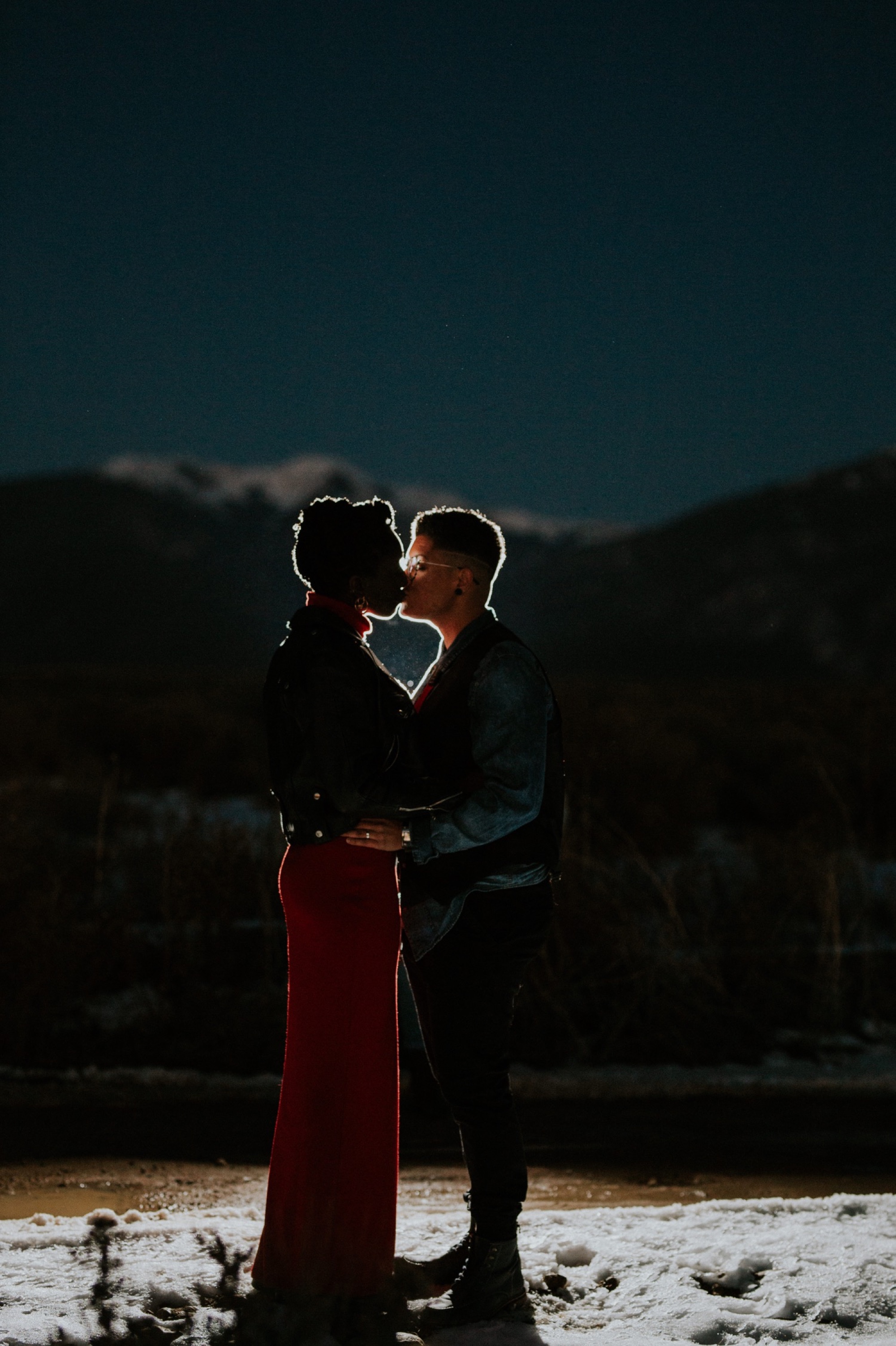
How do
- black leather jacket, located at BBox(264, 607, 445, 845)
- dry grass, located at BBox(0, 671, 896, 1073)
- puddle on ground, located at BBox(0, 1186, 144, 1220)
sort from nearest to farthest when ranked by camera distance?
black leather jacket, located at BBox(264, 607, 445, 845) < puddle on ground, located at BBox(0, 1186, 144, 1220) < dry grass, located at BBox(0, 671, 896, 1073)

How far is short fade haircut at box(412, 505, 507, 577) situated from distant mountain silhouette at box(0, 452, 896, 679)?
101 meters

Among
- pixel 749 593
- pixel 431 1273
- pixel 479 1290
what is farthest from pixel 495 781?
pixel 749 593

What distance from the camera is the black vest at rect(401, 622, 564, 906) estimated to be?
2.99m

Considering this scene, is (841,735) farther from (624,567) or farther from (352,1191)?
(624,567)

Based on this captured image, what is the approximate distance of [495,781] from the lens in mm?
2938

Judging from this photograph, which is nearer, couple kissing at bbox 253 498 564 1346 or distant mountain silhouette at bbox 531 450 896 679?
couple kissing at bbox 253 498 564 1346

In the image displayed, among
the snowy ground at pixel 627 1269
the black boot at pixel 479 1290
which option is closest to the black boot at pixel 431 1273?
the black boot at pixel 479 1290

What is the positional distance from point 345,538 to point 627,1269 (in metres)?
2.28

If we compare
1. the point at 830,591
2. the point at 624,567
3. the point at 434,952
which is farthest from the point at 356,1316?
the point at 624,567

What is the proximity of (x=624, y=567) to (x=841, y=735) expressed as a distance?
5661 inches

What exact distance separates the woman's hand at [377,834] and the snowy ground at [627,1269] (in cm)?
126

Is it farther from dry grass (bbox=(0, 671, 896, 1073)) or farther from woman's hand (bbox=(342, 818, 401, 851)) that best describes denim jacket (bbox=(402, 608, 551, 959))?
dry grass (bbox=(0, 671, 896, 1073))

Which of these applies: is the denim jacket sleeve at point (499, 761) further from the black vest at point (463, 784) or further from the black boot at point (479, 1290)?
the black boot at point (479, 1290)

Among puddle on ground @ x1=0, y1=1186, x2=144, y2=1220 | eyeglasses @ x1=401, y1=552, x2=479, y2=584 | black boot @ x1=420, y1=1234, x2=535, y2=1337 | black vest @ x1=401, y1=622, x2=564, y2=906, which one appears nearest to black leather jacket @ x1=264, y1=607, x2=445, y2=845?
black vest @ x1=401, y1=622, x2=564, y2=906
